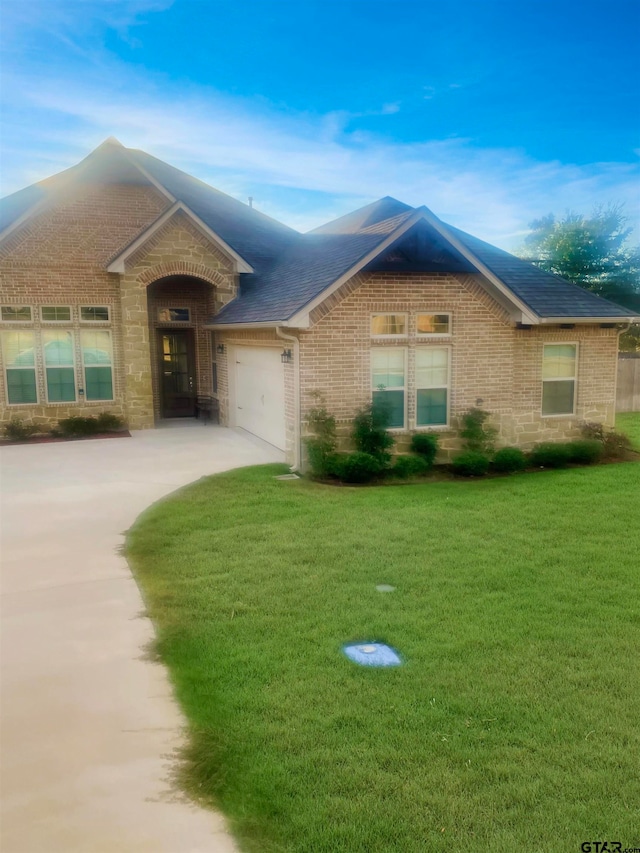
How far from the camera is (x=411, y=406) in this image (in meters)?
13.2

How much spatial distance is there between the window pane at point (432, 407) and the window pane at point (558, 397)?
2.64 m

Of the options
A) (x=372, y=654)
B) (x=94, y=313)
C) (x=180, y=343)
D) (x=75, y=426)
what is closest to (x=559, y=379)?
(x=180, y=343)

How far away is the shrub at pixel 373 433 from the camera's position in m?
12.3

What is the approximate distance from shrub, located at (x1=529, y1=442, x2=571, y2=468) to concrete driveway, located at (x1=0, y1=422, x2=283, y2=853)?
7.84 meters

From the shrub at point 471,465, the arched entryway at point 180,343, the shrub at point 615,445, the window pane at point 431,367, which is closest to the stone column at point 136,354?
the arched entryway at point 180,343

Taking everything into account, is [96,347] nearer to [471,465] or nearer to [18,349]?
[18,349]

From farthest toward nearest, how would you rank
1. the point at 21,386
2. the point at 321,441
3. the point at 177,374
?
the point at 177,374
the point at 21,386
the point at 321,441

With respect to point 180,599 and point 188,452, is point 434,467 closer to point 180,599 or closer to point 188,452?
point 188,452

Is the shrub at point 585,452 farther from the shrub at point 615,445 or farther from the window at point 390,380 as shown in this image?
the window at point 390,380

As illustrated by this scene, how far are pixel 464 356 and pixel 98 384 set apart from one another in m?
9.56

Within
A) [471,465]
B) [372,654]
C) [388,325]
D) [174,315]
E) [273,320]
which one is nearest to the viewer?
[372,654]

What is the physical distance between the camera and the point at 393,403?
13.1 meters

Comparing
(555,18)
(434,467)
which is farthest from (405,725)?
(555,18)

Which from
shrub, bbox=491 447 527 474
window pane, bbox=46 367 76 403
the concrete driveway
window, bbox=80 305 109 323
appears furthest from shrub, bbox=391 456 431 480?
window pane, bbox=46 367 76 403
